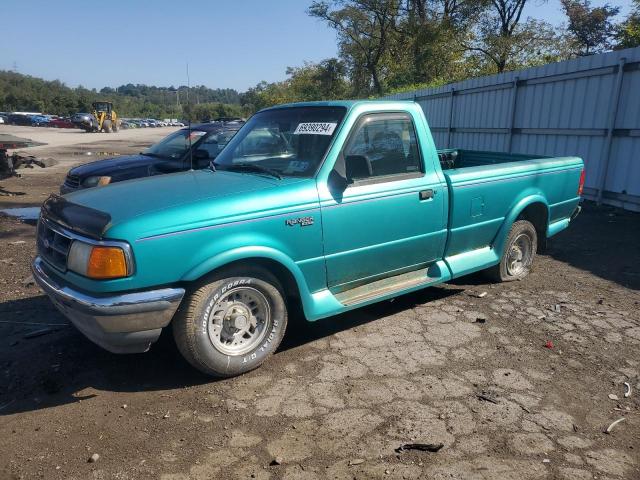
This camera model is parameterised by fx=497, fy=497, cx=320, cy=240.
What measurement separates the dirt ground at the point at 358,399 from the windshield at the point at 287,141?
1.48m

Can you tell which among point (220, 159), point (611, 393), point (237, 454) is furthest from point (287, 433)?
point (220, 159)

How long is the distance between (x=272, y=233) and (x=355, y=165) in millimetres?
917

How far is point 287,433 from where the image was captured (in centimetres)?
292

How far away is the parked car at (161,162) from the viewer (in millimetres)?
7582

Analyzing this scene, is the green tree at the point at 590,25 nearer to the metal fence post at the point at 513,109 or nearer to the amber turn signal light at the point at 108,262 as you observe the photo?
the metal fence post at the point at 513,109

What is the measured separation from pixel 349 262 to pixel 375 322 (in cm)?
85

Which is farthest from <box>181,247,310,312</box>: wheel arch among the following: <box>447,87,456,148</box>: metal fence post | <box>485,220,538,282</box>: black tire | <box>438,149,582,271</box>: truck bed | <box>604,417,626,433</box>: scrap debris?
<box>447,87,456,148</box>: metal fence post

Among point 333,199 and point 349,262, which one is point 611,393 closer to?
point 349,262

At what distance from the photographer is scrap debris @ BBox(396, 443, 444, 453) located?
2752 millimetres

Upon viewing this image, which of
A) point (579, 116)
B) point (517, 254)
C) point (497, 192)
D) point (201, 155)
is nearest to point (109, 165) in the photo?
point (201, 155)

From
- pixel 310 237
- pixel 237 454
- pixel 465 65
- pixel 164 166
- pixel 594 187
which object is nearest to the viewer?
pixel 237 454

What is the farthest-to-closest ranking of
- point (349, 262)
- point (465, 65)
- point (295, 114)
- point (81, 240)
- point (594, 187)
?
1. point (465, 65)
2. point (594, 187)
3. point (295, 114)
4. point (349, 262)
5. point (81, 240)

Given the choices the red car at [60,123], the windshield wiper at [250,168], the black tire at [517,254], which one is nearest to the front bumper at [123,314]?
the windshield wiper at [250,168]

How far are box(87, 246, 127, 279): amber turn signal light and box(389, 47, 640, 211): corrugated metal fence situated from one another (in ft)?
27.4
